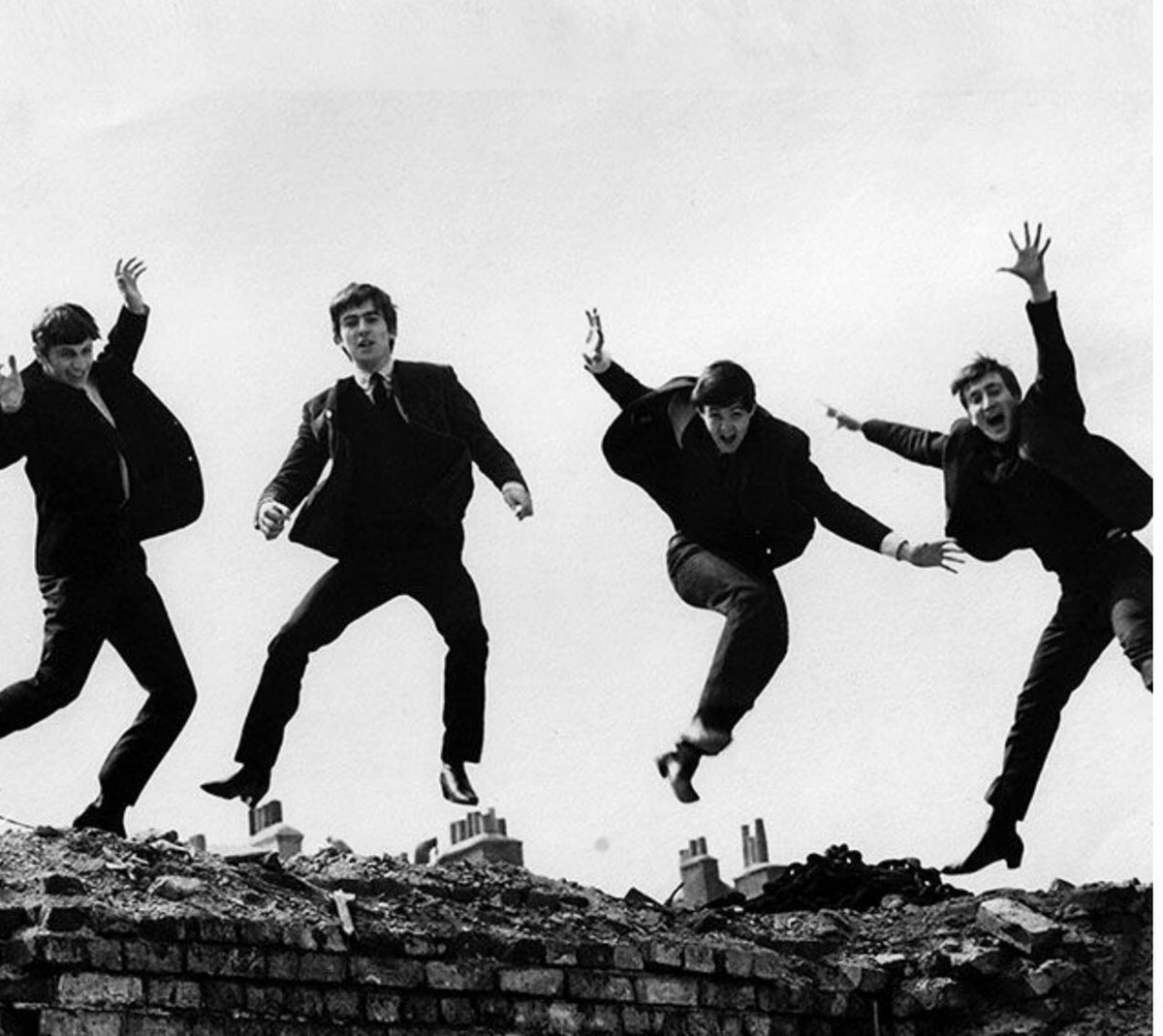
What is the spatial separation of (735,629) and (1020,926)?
2.51 m

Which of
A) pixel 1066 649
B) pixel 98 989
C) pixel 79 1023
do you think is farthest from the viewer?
pixel 1066 649

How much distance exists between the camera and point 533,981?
11586mm

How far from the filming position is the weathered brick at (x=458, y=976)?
11.3m

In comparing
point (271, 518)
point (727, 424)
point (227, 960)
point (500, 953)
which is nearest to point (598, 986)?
point (500, 953)

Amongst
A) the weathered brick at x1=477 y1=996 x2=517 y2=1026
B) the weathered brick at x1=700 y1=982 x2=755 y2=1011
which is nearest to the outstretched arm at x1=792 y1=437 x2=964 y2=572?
the weathered brick at x1=700 y1=982 x2=755 y2=1011

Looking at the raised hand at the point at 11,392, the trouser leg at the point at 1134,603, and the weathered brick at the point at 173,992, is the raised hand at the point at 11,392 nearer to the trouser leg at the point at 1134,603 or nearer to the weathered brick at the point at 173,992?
the weathered brick at the point at 173,992

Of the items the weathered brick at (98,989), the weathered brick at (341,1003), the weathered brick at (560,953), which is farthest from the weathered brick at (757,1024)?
the weathered brick at (98,989)

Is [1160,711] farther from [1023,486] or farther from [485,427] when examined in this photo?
[485,427]

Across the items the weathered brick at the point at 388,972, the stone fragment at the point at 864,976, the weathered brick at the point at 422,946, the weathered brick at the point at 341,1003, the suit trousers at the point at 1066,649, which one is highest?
the suit trousers at the point at 1066,649

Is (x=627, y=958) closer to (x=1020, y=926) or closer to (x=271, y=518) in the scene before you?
(x=1020, y=926)

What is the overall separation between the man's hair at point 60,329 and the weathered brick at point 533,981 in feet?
14.4

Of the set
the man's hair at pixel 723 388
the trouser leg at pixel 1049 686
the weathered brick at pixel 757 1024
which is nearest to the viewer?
the weathered brick at pixel 757 1024

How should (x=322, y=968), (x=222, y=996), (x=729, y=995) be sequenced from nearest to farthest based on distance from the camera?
1. (x=222, y=996)
2. (x=322, y=968)
3. (x=729, y=995)

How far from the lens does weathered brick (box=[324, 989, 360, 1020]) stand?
10977mm
